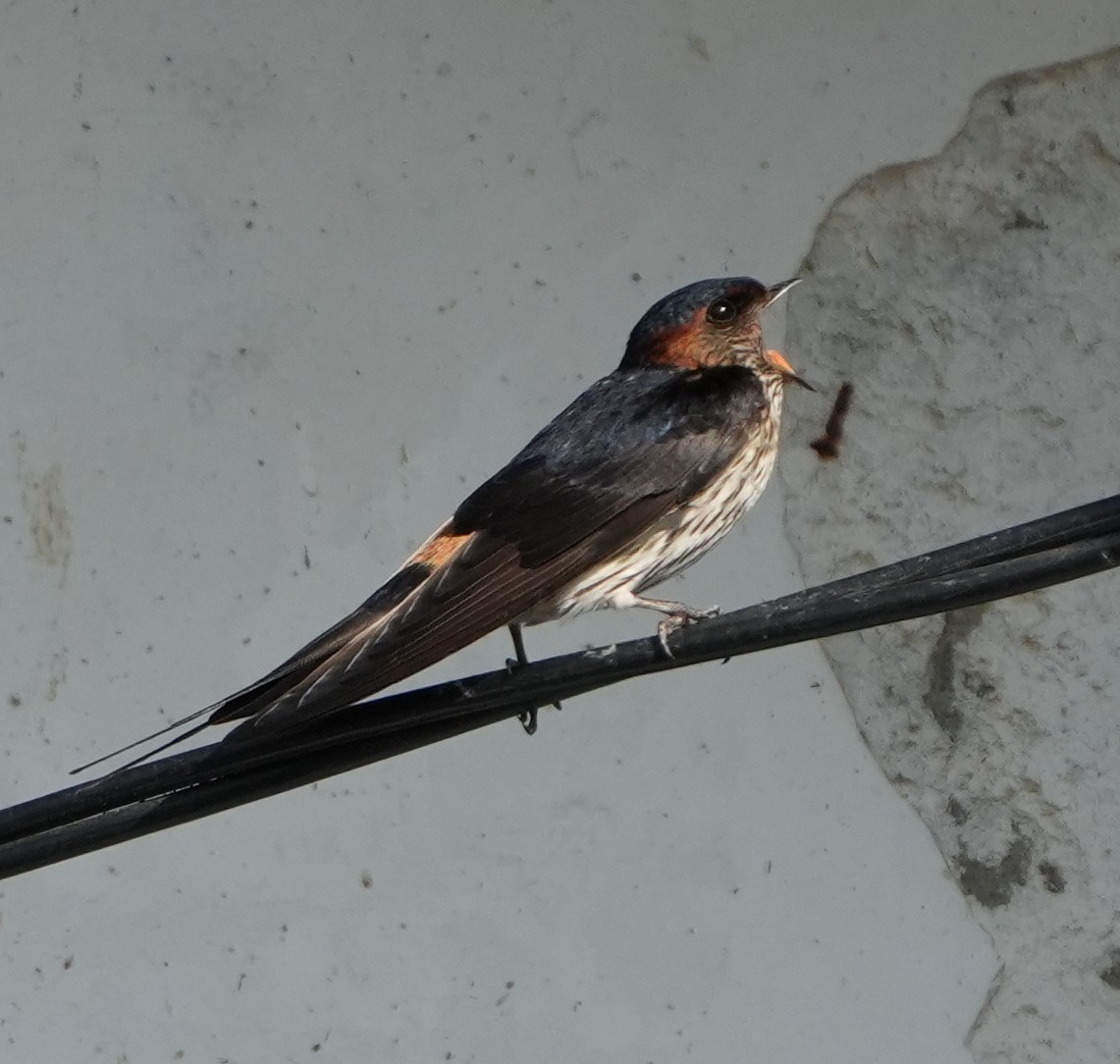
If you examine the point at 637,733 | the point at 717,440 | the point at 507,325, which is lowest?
the point at 637,733

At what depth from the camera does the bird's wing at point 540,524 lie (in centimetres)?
179

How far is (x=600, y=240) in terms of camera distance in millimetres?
2809

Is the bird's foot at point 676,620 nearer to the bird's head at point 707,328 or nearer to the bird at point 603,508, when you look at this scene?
the bird at point 603,508

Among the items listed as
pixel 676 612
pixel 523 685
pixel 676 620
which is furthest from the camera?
pixel 676 612

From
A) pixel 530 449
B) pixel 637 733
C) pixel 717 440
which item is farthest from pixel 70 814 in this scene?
pixel 637 733

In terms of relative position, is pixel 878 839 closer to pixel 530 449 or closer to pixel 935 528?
pixel 935 528

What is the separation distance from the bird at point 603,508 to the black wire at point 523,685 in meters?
0.07

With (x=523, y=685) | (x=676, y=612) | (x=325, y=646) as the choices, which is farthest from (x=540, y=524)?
(x=523, y=685)

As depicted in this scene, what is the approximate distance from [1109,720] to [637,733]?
0.65 m

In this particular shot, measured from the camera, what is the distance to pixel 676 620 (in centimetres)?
202

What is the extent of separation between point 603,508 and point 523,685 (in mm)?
485

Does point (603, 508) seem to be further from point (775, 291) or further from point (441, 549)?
point (775, 291)

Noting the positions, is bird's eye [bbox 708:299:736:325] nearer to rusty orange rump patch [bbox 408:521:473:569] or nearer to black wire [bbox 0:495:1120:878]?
rusty orange rump patch [bbox 408:521:473:569]

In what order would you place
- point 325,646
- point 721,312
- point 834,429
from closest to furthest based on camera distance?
point 325,646, point 721,312, point 834,429
